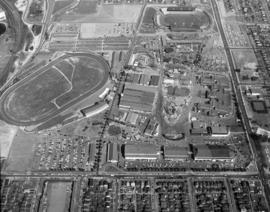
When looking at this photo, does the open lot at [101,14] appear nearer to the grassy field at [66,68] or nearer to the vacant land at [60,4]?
the vacant land at [60,4]

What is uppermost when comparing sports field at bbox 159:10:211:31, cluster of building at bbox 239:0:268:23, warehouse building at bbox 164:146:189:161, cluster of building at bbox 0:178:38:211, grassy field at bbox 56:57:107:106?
cluster of building at bbox 239:0:268:23

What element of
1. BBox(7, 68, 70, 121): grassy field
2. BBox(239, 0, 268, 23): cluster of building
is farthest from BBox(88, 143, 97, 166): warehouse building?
A: BBox(239, 0, 268, 23): cluster of building

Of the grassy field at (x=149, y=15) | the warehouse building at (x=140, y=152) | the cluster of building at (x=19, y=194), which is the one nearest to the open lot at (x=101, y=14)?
the grassy field at (x=149, y=15)

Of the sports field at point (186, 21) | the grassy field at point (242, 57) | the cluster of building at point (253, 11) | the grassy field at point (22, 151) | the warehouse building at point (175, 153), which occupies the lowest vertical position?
the grassy field at point (22, 151)

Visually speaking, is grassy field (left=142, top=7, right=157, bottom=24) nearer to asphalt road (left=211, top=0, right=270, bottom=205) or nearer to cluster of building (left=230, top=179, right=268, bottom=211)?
asphalt road (left=211, top=0, right=270, bottom=205)

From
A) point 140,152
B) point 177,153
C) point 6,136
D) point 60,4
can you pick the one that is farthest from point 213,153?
point 60,4

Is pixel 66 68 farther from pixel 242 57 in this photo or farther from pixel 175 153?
pixel 242 57
